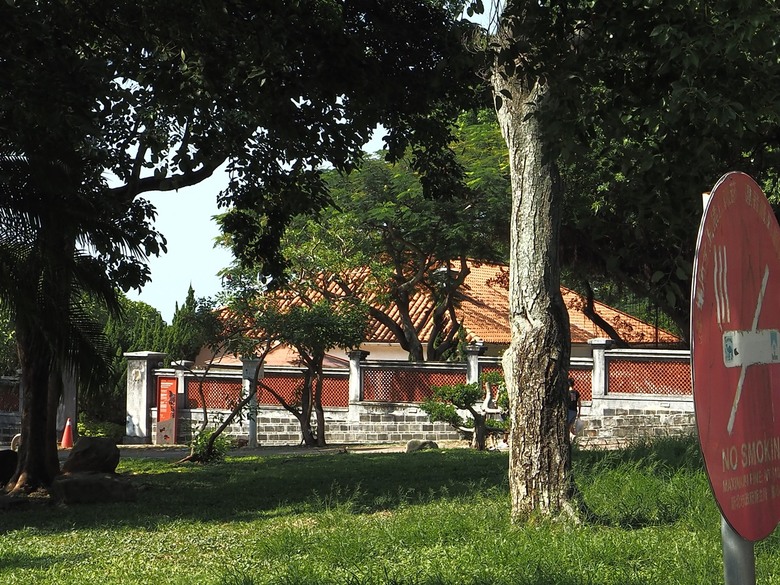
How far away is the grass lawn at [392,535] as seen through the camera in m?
6.12

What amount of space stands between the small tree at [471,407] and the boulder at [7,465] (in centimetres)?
873

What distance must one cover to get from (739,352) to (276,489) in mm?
11024

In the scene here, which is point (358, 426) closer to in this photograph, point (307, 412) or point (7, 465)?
point (307, 412)

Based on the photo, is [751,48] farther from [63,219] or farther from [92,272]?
[92,272]

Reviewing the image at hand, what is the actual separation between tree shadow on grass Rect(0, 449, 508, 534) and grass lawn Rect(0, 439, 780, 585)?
0.04 meters

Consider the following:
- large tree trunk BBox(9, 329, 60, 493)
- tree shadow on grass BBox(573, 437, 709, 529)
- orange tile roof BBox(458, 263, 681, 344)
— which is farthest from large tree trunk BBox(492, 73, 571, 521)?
orange tile roof BBox(458, 263, 681, 344)

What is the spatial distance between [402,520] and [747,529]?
249 inches

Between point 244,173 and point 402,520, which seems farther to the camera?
point 244,173

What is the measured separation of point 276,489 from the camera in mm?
12859

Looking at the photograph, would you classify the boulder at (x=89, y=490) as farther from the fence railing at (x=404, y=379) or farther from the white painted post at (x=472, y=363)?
the fence railing at (x=404, y=379)

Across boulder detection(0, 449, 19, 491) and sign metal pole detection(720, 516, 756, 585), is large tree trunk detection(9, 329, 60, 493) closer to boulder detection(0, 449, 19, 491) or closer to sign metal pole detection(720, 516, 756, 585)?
boulder detection(0, 449, 19, 491)

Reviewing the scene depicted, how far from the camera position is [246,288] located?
2145cm

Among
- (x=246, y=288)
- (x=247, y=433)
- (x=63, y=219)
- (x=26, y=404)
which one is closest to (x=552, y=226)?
(x=63, y=219)

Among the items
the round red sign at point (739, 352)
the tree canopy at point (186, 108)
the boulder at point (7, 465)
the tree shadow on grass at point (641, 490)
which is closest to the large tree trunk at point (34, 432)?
the tree canopy at point (186, 108)
